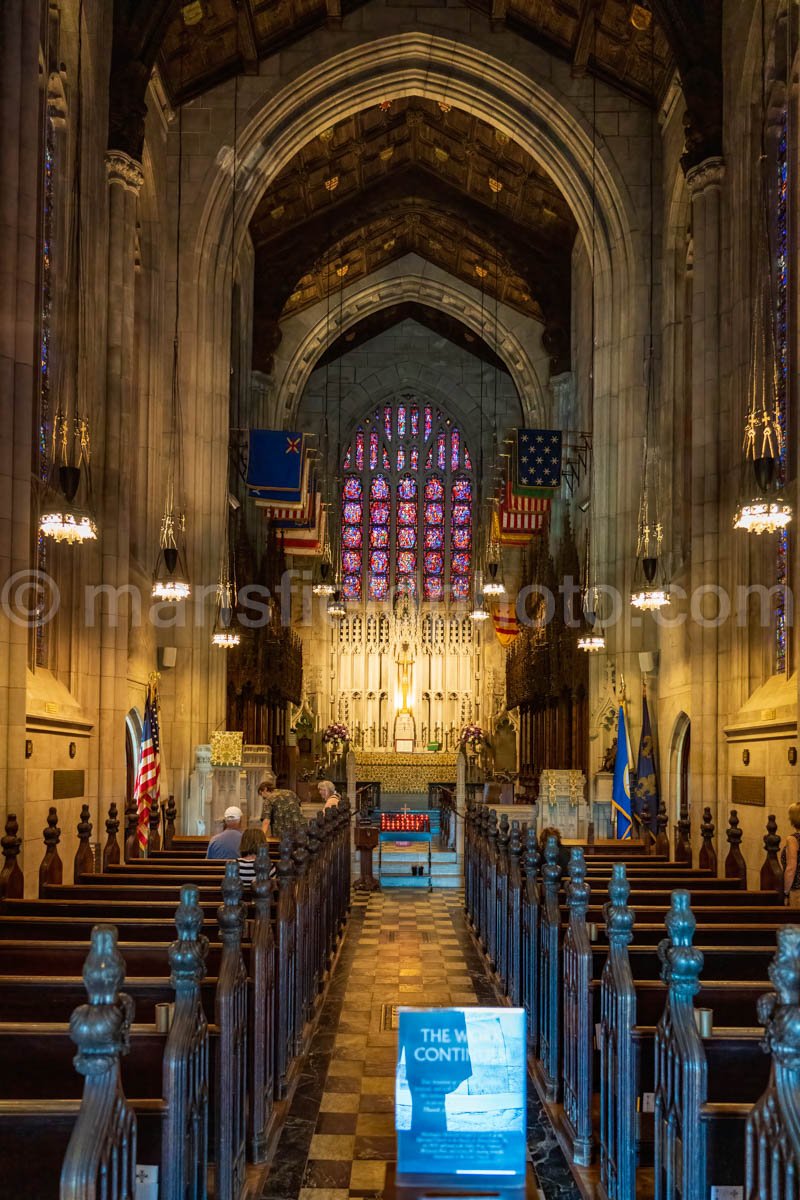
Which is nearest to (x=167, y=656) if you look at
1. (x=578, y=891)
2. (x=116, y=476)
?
(x=116, y=476)

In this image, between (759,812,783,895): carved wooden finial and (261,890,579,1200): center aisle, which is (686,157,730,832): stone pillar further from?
(759,812,783,895): carved wooden finial

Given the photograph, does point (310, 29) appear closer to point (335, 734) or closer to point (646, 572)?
point (646, 572)

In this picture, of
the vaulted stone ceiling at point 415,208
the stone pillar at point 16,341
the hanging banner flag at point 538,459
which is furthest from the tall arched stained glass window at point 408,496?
the stone pillar at point 16,341

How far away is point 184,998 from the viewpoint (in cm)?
366

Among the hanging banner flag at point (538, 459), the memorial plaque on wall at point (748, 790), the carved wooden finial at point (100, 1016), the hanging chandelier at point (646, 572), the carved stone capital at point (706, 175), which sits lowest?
the memorial plaque on wall at point (748, 790)

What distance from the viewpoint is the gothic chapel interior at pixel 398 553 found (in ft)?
17.4

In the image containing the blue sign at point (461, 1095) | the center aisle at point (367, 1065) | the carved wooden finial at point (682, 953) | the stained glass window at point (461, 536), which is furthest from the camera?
the stained glass window at point (461, 536)

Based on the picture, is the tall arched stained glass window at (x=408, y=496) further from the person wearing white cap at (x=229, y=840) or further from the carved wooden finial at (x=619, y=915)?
the carved wooden finial at (x=619, y=915)

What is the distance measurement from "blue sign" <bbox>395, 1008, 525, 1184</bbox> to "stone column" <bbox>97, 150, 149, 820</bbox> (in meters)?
11.4

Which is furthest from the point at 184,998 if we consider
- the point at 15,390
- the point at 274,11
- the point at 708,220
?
the point at 274,11

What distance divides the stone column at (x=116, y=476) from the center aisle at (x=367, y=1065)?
351 cm

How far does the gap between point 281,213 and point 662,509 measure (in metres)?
11.1

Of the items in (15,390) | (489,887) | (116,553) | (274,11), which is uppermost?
(274,11)

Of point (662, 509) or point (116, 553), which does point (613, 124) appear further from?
point (116, 553)
